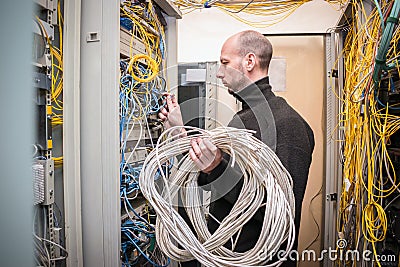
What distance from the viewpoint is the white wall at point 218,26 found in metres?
3.02

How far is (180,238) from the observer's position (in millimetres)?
1128

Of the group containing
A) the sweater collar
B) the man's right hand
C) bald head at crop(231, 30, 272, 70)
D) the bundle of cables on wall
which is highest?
bald head at crop(231, 30, 272, 70)

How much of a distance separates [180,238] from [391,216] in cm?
116

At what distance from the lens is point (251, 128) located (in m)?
1.48

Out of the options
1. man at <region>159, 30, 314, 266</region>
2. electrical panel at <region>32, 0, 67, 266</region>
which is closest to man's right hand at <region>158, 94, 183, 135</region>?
man at <region>159, 30, 314, 266</region>

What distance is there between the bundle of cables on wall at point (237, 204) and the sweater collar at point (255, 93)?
412mm

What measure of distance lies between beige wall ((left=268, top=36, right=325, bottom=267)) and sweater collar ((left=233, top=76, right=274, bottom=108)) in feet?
4.47

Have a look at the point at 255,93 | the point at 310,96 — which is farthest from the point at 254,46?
the point at 310,96

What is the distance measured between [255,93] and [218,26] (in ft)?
5.69

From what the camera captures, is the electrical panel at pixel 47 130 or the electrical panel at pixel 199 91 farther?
the electrical panel at pixel 199 91

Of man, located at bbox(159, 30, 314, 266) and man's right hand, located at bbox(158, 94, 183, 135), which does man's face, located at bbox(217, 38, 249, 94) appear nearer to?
man, located at bbox(159, 30, 314, 266)

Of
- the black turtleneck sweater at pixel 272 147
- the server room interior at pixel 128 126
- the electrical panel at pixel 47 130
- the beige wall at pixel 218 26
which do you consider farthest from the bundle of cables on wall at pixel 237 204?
the beige wall at pixel 218 26

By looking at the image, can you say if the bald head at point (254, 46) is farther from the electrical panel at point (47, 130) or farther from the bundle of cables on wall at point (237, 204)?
the electrical panel at point (47, 130)

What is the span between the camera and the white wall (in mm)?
3021
